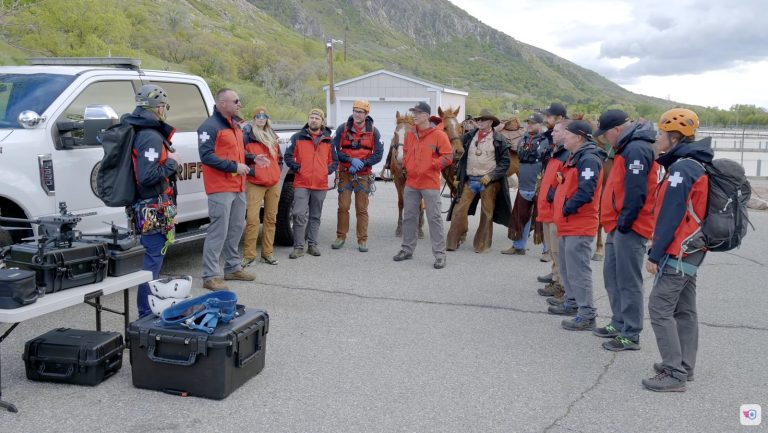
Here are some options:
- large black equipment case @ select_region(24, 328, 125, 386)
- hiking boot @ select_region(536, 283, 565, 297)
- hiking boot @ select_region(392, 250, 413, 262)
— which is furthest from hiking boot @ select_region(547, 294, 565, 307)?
large black equipment case @ select_region(24, 328, 125, 386)

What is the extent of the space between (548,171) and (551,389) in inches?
101

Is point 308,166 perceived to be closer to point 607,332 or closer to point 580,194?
point 580,194

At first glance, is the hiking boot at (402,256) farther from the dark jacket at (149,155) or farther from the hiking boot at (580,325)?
the dark jacket at (149,155)

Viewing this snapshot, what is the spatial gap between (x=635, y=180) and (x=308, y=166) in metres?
4.57

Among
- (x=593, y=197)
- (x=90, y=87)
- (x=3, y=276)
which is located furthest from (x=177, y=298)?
(x=593, y=197)

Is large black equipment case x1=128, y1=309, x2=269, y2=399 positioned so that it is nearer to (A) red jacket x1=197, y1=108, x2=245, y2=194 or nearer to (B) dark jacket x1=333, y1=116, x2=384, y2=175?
(A) red jacket x1=197, y1=108, x2=245, y2=194

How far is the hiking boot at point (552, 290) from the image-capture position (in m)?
6.99

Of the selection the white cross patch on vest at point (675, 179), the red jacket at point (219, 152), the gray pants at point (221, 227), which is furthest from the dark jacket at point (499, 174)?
the white cross patch on vest at point (675, 179)

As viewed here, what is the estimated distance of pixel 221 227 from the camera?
22.7ft

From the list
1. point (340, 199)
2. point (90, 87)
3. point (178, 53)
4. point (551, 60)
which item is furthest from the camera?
point (551, 60)

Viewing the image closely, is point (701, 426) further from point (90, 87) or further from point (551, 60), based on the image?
point (551, 60)

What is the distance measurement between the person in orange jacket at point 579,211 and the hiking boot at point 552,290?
31.0 inches

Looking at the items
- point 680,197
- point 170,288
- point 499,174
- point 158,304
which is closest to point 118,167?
point 170,288

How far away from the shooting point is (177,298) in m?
Answer: 4.95
